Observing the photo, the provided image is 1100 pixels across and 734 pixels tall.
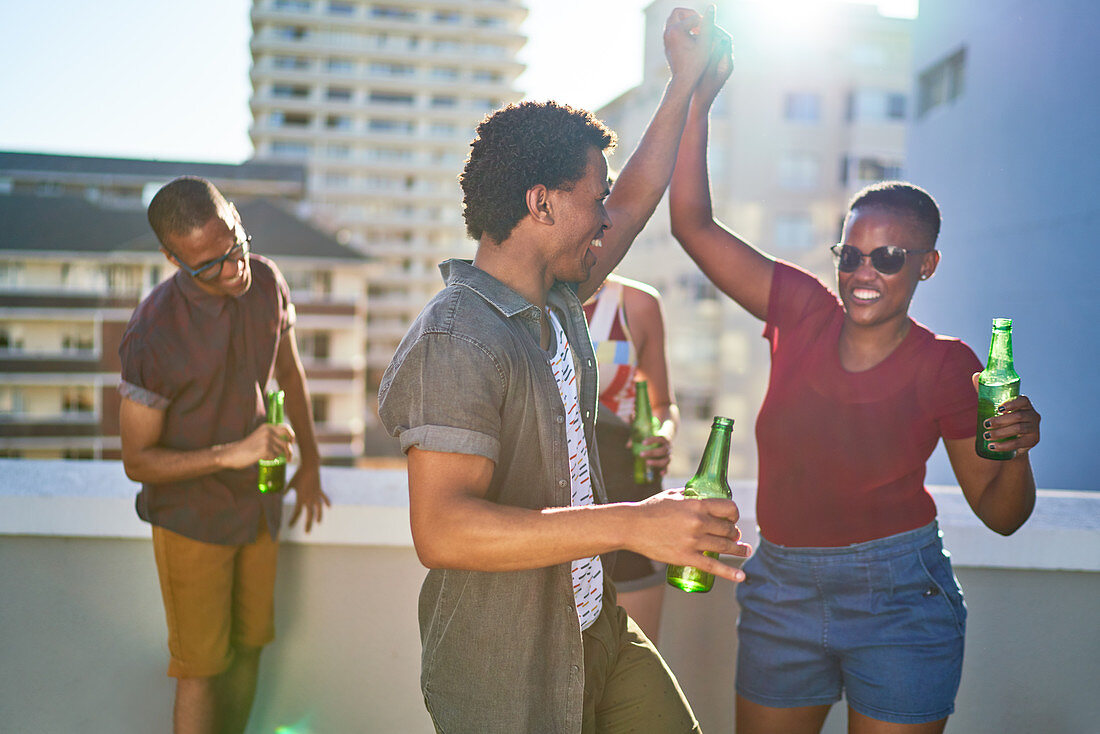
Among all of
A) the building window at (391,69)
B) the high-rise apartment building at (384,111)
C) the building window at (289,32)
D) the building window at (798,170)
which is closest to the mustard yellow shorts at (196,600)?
the building window at (798,170)

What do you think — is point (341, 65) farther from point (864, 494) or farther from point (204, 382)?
point (864, 494)

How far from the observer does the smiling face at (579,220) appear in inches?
52.7

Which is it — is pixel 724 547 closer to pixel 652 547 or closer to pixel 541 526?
pixel 652 547

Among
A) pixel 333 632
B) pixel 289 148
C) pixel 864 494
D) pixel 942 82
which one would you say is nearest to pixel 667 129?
pixel 864 494

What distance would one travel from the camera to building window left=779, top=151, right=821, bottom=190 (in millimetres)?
43438

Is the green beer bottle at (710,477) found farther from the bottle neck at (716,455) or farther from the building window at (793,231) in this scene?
the building window at (793,231)

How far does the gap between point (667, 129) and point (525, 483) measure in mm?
1038

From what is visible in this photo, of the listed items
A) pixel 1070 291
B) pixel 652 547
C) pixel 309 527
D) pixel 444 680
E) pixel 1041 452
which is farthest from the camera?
pixel 1070 291

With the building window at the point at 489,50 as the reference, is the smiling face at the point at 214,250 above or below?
below

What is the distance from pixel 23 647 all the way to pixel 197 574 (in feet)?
2.98

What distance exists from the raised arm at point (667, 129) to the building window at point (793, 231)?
142 feet

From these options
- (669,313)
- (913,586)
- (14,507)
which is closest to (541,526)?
(913,586)

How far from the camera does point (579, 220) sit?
1.35 metres

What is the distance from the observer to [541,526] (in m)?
1.12
